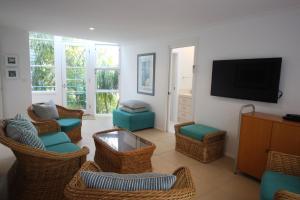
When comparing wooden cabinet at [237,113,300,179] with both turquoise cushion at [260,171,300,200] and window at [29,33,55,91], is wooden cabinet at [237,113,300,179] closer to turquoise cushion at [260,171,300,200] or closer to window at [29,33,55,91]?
turquoise cushion at [260,171,300,200]

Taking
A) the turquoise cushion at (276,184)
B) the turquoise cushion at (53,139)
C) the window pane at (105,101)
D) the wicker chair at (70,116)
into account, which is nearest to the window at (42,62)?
the window pane at (105,101)

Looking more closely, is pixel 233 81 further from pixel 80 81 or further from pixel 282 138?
pixel 80 81

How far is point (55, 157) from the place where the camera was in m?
1.76

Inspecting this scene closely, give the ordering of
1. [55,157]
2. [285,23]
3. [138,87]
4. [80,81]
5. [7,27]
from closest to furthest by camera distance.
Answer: [55,157]
[285,23]
[7,27]
[138,87]
[80,81]

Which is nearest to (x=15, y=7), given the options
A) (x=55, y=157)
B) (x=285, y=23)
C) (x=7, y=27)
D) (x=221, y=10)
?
(x=7, y=27)

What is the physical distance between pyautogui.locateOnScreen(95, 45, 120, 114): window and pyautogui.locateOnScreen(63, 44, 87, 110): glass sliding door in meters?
0.40

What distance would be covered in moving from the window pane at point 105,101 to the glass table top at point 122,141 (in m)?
3.18

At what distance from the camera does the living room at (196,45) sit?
244cm

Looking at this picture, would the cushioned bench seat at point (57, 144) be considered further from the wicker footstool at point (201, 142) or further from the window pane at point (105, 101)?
the window pane at point (105, 101)

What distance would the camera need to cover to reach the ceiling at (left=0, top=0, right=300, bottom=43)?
2332mm

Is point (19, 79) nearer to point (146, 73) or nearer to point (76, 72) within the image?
point (76, 72)

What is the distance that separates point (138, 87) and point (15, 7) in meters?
3.28

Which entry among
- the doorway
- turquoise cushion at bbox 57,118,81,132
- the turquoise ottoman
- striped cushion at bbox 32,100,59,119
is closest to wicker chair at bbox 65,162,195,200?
turquoise cushion at bbox 57,118,81,132

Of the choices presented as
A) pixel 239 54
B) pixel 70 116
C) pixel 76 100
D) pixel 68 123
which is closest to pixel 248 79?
pixel 239 54
